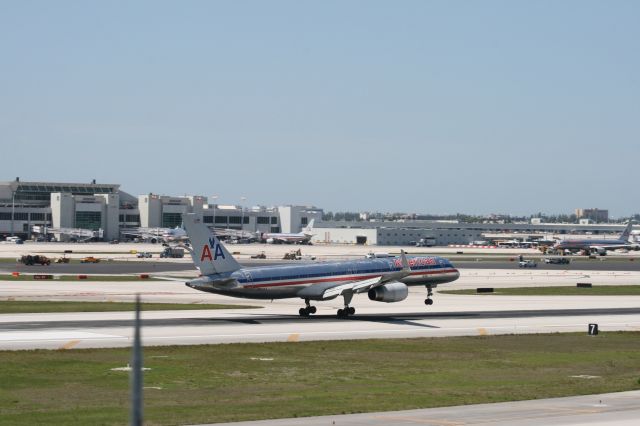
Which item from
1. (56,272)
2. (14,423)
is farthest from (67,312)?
(56,272)

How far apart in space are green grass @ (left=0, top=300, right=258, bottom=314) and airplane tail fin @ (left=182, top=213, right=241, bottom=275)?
28.9ft

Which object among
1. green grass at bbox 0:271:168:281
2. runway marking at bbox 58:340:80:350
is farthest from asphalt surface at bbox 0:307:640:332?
green grass at bbox 0:271:168:281

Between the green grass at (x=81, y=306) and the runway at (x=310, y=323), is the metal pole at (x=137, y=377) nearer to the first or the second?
the runway at (x=310, y=323)

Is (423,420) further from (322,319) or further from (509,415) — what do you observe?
(322,319)

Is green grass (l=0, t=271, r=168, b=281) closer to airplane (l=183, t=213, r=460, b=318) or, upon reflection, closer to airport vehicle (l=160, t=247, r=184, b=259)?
airplane (l=183, t=213, r=460, b=318)

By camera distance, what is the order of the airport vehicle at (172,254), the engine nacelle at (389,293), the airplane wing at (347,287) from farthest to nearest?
the airport vehicle at (172,254) → the airplane wing at (347,287) → the engine nacelle at (389,293)

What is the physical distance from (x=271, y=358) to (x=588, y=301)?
51.1 meters

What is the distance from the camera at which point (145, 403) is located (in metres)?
37.1

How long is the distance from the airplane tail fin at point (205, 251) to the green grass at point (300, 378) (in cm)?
1400

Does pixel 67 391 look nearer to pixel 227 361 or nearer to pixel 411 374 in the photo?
pixel 227 361

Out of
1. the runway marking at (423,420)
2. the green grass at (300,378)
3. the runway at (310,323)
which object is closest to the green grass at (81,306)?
the runway at (310,323)

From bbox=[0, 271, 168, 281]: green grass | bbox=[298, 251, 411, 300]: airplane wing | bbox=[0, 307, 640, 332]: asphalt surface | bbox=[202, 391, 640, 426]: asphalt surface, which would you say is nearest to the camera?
bbox=[202, 391, 640, 426]: asphalt surface

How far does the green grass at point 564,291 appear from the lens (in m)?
105

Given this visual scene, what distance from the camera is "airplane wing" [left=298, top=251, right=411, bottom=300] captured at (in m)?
74.2
